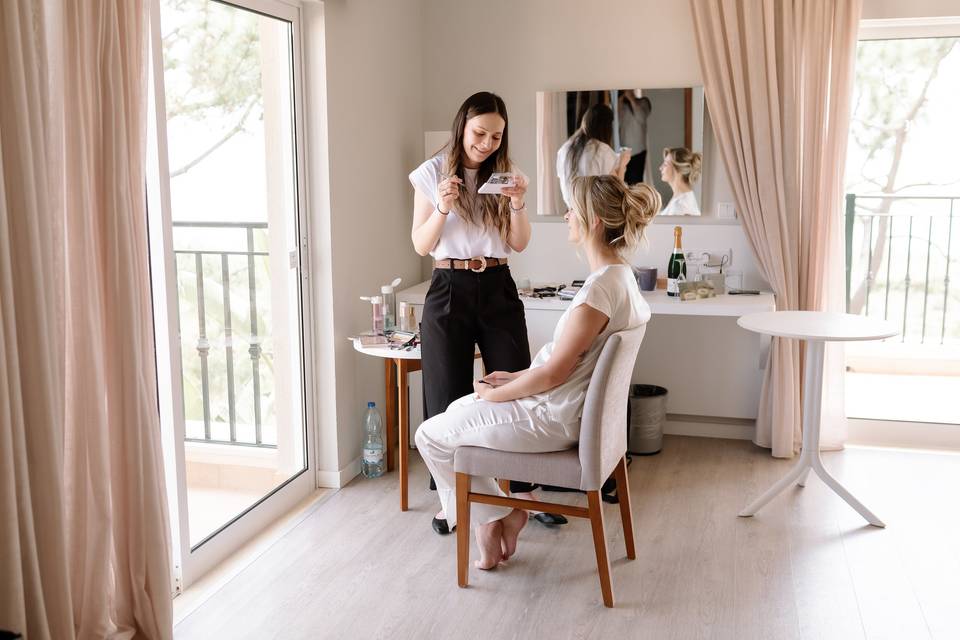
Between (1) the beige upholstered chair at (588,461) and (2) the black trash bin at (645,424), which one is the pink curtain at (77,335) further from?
(2) the black trash bin at (645,424)

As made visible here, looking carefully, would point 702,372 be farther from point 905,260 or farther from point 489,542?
point 489,542

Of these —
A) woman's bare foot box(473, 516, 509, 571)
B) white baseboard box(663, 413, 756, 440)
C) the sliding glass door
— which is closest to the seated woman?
woman's bare foot box(473, 516, 509, 571)

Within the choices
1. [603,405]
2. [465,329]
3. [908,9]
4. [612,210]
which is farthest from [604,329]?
[908,9]

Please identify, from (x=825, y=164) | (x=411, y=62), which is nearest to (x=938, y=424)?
(x=825, y=164)

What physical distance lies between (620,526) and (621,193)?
130 cm

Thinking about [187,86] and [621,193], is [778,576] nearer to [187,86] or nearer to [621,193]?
[621,193]

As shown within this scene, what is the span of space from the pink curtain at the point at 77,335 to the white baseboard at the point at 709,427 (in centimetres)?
274

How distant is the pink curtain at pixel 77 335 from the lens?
1834 millimetres

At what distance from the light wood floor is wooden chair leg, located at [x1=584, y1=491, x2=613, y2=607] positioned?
53 mm

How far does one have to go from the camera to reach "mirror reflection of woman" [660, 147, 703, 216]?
4.17 m

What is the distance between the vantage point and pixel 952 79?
405 centimetres

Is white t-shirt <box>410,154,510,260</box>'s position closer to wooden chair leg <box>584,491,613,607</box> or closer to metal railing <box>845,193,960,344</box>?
wooden chair leg <box>584,491,613,607</box>

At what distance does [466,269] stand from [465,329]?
0.69 feet

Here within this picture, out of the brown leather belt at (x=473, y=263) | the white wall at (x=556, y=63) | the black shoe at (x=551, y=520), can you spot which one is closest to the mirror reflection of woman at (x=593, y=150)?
the white wall at (x=556, y=63)
